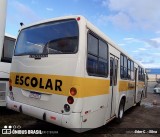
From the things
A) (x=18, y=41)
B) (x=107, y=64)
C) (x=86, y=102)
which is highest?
(x=18, y=41)

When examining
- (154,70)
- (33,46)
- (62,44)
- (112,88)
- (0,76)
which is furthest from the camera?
(154,70)

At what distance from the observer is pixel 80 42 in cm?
552

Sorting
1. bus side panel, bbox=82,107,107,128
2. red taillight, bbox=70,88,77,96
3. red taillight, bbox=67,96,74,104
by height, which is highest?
red taillight, bbox=70,88,77,96

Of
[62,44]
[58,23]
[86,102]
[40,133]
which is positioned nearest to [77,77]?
[86,102]

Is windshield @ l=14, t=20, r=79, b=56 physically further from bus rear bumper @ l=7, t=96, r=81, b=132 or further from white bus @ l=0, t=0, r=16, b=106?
bus rear bumper @ l=7, t=96, r=81, b=132

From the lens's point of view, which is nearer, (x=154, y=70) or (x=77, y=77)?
(x=77, y=77)

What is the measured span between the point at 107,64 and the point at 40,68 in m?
2.12

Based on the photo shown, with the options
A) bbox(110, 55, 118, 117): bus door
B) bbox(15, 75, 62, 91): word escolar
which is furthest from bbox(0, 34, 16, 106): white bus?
bbox(110, 55, 118, 117): bus door

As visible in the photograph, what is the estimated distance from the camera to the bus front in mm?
5340

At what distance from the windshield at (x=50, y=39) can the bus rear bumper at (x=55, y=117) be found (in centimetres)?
144

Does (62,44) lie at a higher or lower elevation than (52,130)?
higher

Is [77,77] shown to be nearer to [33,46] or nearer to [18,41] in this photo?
[33,46]

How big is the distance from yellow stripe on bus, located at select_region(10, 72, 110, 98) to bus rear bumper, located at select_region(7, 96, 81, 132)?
0.46m

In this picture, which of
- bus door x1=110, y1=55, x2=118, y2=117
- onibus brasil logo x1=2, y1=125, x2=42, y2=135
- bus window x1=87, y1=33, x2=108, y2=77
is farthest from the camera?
bus door x1=110, y1=55, x2=118, y2=117
